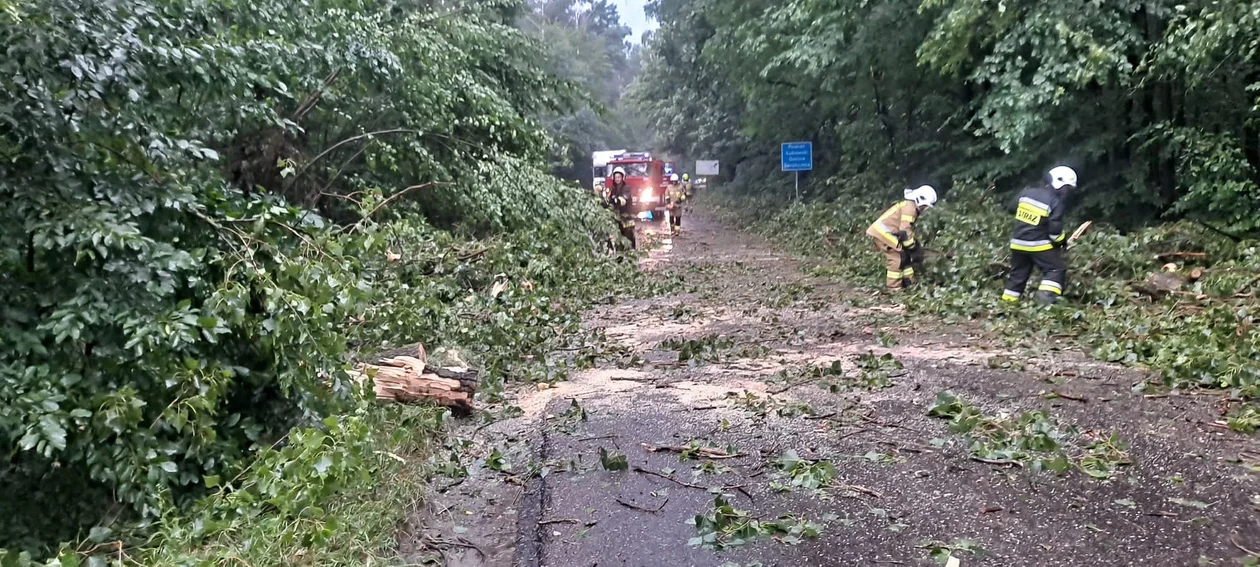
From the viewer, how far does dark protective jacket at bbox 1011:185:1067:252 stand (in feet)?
27.0

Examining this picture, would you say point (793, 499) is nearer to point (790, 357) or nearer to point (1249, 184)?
point (790, 357)

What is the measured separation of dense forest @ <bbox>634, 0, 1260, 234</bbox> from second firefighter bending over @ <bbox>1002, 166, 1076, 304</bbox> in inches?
81.1

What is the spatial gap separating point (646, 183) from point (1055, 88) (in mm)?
15807

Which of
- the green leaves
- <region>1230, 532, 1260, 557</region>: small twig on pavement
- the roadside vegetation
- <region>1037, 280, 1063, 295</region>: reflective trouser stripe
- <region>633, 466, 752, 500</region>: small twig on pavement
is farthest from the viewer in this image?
<region>1037, 280, 1063, 295</region>: reflective trouser stripe

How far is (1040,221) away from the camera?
27.1 ft

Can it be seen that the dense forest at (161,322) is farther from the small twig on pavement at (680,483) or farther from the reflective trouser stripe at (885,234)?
the reflective trouser stripe at (885,234)

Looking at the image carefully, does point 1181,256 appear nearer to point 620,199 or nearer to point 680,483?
point 680,483

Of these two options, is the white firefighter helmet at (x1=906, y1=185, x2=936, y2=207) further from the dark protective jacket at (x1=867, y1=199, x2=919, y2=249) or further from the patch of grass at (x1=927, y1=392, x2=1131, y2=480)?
the patch of grass at (x1=927, y1=392, x2=1131, y2=480)

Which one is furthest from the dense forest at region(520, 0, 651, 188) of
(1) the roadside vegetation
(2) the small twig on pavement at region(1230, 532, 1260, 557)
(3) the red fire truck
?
(2) the small twig on pavement at region(1230, 532, 1260, 557)

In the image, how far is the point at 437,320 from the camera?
6945 millimetres

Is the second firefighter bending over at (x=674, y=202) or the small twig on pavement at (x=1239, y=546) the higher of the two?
the second firefighter bending over at (x=674, y=202)

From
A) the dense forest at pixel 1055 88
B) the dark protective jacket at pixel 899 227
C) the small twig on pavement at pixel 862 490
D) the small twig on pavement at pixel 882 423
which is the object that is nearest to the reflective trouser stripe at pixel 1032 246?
the dark protective jacket at pixel 899 227

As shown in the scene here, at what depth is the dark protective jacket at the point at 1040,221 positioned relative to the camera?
8234 millimetres

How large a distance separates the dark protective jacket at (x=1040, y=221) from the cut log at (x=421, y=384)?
221 inches
